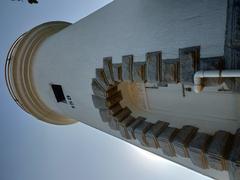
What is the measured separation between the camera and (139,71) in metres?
3.29

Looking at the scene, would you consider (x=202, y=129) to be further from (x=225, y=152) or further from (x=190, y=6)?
(x=190, y=6)

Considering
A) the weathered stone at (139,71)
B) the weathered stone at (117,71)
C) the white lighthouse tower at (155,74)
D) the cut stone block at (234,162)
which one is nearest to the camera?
the white lighthouse tower at (155,74)

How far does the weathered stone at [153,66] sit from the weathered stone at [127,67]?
370 mm

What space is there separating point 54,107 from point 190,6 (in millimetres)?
5178

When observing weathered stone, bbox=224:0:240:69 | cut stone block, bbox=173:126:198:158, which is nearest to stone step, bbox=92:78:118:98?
cut stone block, bbox=173:126:198:158

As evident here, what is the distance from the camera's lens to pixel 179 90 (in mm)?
4402

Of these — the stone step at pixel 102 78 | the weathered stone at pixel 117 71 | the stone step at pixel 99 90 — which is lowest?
the stone step at pixel 99 90

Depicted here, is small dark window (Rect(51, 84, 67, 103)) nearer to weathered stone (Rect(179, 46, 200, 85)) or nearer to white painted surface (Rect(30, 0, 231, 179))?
white painted surface (Rect(30, 0, 231, 179))

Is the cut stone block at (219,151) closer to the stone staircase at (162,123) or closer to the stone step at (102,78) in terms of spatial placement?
the stone staircase at (162,123)

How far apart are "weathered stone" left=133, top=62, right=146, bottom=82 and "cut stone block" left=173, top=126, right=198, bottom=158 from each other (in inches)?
42.2

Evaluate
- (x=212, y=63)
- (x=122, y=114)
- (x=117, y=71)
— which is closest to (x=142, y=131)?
(x=122, y=114)

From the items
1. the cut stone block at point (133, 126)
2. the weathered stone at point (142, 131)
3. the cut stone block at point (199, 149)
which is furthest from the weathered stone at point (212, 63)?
the cut stone block at point (133, 126)

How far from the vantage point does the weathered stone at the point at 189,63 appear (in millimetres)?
2557

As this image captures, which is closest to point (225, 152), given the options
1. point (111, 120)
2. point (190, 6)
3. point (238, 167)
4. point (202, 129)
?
point (238, 167)
